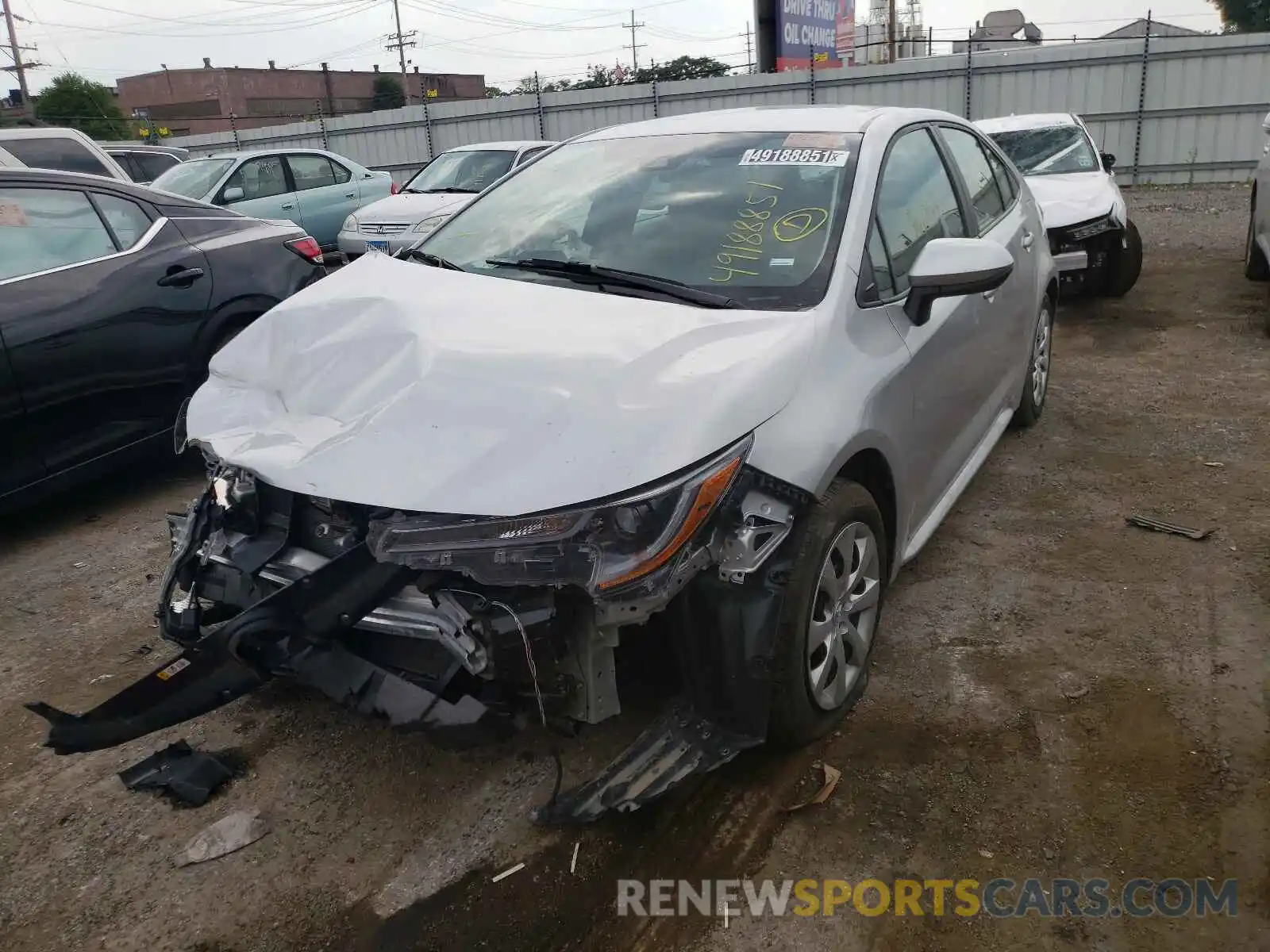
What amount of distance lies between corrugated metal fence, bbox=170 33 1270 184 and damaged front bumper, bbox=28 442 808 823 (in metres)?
16.5

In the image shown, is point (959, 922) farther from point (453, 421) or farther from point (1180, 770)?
point (453, 421)

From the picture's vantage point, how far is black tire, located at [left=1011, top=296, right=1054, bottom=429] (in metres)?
5.03

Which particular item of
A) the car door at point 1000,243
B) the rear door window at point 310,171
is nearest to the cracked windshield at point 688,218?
the car door at point 1000,243

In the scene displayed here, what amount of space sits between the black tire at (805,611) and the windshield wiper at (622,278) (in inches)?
26.1

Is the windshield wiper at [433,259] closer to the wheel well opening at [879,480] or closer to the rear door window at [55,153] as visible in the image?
the wheel well opening at [879,480]

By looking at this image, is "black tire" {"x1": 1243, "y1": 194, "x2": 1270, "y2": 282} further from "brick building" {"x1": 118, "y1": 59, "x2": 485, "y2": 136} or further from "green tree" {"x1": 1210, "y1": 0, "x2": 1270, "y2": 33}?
"brick building" {"x1": 118, "y1": 59, "x2": 485, "y2": 136}

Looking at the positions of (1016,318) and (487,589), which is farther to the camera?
(1016,318)

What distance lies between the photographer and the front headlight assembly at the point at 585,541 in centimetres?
215

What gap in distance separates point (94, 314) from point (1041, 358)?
15.9ft

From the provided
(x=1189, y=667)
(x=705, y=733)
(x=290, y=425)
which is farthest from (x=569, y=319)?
(x=1189, y=667)

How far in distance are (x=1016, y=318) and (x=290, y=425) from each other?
3231 mm

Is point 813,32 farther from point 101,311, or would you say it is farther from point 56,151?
point 101,311

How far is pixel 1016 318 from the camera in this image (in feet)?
14.3

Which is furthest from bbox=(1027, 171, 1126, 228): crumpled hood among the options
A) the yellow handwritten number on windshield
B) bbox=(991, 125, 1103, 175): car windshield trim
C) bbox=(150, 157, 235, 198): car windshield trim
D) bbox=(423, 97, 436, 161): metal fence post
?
bbox=(423, 97, 436, 161): metal fence post
